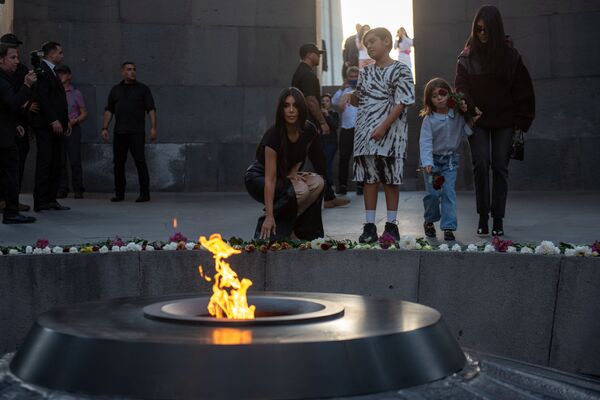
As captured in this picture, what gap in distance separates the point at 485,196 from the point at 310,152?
346 centimetres

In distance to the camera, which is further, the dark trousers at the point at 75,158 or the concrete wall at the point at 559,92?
the concrete wall at the point at 559,92

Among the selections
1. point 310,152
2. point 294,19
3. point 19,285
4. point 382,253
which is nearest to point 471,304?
point 382,253

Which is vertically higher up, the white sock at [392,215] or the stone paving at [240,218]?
the white sock at [392,215]

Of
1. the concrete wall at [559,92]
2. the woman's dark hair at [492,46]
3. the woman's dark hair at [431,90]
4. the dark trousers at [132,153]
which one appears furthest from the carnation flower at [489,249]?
the concrete wall at [559,92]

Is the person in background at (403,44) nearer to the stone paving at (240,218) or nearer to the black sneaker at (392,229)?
the stone paving at (240,218)

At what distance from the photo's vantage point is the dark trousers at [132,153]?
548 inches

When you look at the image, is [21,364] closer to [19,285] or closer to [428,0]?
[19,285]

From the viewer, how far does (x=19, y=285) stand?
7773 millimetres

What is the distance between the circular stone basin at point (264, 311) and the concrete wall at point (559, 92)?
9.93m

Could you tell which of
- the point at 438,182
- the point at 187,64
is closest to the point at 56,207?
the point at 187,64

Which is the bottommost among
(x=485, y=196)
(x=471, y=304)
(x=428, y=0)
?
(x=471, y=304)

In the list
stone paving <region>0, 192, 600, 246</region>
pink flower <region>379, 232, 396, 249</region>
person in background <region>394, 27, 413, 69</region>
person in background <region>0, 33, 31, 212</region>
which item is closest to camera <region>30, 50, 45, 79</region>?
person in background <region>0, 33, 31, 212</region>

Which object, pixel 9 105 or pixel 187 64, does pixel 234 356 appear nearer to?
pixel 9 105

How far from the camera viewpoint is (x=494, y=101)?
9.23 meters
